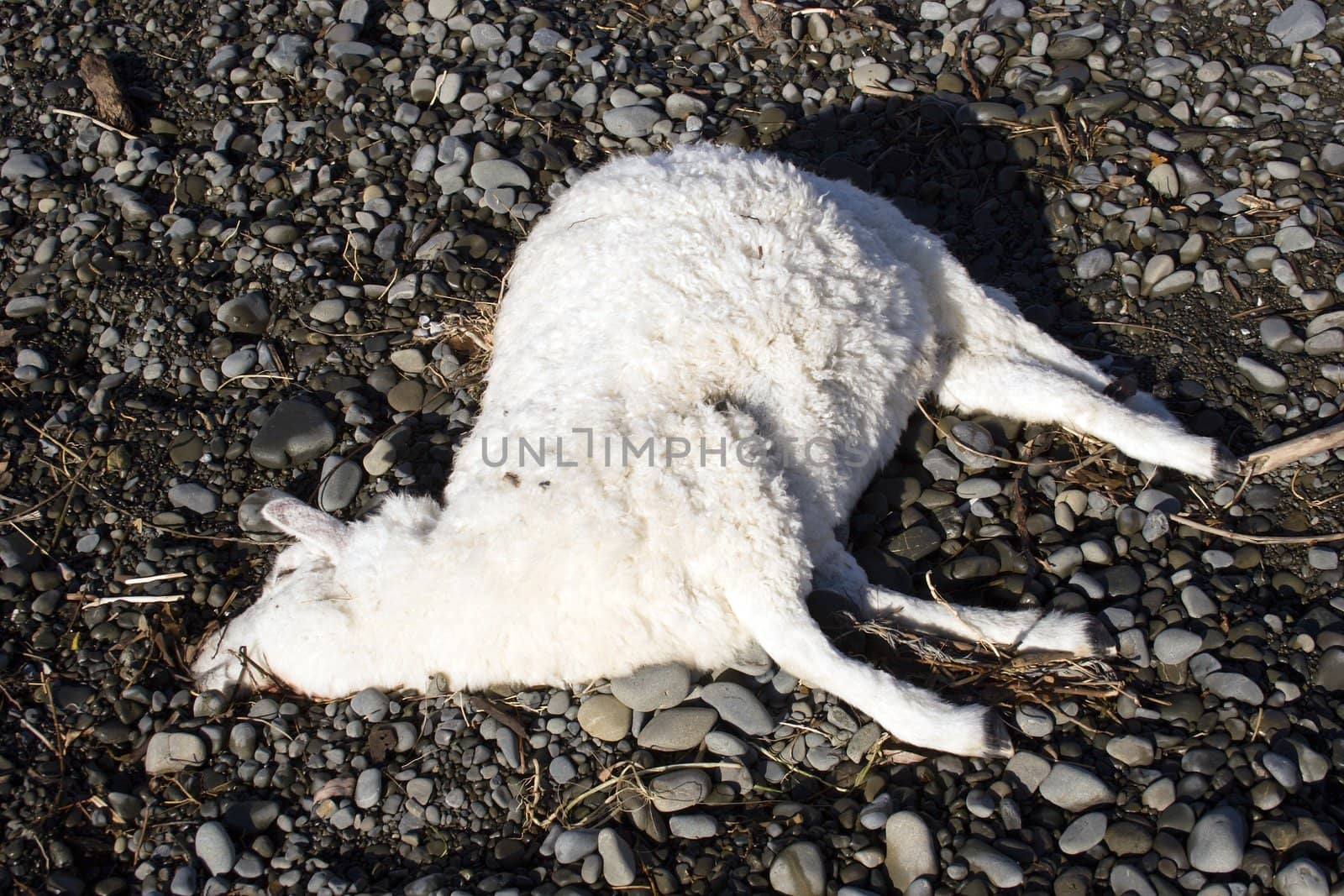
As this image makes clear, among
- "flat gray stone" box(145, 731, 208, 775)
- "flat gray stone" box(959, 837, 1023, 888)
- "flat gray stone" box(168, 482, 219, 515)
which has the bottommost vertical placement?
"flat gray stone" box(145, 731, 208, 775)

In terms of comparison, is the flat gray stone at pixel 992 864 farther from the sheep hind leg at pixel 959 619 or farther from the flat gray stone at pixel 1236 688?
the flat gray stone at pixel 1236 688

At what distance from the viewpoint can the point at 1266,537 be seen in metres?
3.96

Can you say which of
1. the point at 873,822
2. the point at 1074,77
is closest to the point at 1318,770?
the point at 873,822

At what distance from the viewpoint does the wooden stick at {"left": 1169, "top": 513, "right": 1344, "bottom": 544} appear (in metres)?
3.91

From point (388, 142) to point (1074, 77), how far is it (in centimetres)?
401

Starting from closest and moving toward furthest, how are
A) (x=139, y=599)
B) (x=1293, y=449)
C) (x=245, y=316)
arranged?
(x=1293, y=449) → (x=139, y=599) → (x=245, y=316)

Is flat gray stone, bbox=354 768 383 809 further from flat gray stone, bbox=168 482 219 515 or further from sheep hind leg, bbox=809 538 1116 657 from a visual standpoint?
sheep hind leg, bbox=809 538 1116 657

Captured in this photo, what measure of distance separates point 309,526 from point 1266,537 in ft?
12.4

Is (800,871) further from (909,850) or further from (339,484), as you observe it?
(339,484)

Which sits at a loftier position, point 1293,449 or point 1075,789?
point 1293,449

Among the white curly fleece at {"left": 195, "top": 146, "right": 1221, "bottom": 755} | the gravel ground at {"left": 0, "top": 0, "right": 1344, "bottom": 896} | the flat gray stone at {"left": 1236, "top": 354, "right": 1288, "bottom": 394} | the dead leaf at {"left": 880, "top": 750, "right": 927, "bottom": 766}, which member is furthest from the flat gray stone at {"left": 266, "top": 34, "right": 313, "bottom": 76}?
the flat gray stone at {"left": 1236, "top": 354, "right": 1288, "bottom": 394}

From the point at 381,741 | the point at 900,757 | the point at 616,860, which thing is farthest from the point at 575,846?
the point at 900,757

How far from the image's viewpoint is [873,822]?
3.32 meters

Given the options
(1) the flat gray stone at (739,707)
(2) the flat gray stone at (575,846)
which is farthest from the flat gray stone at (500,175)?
(2) the flat gray stone at (575,846)
